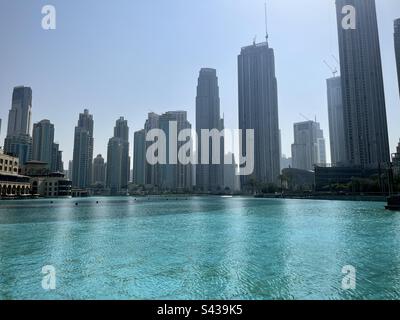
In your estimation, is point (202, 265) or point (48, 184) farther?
point (48, 184)

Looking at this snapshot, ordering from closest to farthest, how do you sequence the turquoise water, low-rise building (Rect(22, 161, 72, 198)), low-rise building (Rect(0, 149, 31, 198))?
the turquoise water, low-rise building (Rect(0, 149, 31, 198)), low-rise building (Rect(22, 161, 72, 198))

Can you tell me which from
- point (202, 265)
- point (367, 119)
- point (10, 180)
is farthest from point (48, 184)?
point (367, 119)

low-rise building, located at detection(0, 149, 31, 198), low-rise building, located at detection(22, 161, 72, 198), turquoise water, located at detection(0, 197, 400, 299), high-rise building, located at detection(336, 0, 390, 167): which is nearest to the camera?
turquoise water, located at detection(0, 197, 400, 299)

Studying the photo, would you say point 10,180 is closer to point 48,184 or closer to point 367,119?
point 48,184

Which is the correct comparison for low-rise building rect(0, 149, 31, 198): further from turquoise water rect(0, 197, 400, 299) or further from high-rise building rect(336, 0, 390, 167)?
high-rise building rect(336, 0, 390, 167)

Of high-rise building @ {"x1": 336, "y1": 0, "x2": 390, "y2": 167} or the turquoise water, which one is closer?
the turquoise water

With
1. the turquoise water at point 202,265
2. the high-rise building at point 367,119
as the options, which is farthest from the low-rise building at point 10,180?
the high-rise building at point 367,119

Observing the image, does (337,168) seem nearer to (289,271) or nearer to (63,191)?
(63,191)

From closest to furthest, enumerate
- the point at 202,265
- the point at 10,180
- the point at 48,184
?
the point at 202,265 → the point at 10,180 → the point at 48,184

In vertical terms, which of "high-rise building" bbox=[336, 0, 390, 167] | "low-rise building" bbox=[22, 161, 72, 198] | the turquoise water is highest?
"high-rise building" bbox=[336, 0, 390, 167]

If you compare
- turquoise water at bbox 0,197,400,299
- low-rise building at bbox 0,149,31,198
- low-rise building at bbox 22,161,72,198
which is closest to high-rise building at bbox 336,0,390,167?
turquoise water at bbox 0,197,400,299

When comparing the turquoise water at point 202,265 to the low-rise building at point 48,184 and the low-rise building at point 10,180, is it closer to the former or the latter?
the low-rise building at point 10,180

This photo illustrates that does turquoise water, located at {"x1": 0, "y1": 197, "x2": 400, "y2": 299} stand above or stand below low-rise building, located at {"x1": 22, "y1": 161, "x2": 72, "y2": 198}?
below
